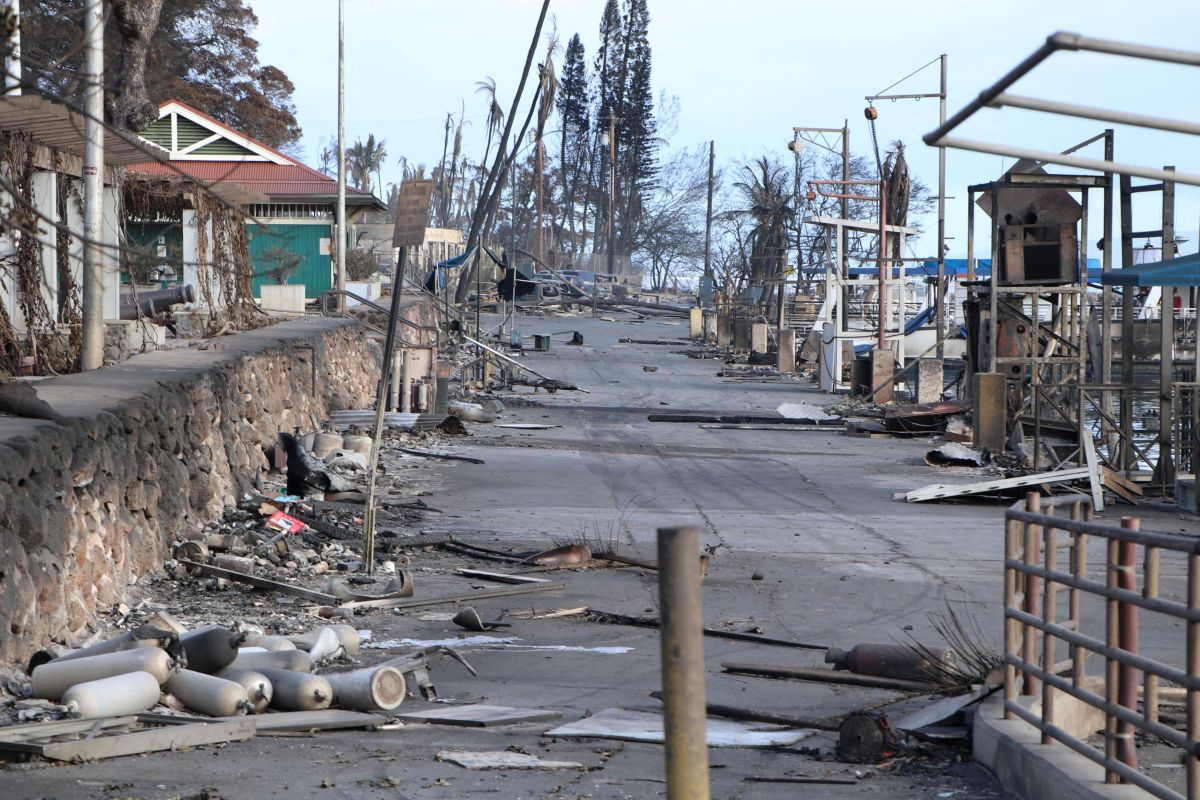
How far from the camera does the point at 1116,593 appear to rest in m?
4.93

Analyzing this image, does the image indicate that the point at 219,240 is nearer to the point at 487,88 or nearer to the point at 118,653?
the point at 118,653

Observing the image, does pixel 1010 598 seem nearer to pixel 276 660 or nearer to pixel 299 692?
pixel 299 692

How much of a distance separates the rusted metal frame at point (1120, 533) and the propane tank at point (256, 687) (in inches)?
144

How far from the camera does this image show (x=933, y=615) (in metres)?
9.93

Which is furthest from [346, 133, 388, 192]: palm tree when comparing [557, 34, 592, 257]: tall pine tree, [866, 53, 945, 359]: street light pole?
[866, 53, 945, 359]: street light pole

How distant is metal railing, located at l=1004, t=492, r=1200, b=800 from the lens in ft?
14.4

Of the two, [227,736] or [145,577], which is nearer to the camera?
[227,736]

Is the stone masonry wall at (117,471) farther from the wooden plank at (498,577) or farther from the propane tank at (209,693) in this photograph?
the wooden plank at (498,577)

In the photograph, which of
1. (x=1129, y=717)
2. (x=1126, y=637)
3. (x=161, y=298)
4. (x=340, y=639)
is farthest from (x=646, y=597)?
(x=161, y=298)

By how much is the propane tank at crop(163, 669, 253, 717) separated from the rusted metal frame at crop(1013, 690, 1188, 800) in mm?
3628

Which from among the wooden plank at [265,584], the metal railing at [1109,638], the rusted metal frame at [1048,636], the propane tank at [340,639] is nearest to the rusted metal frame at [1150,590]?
the metal railing at [1109,638]

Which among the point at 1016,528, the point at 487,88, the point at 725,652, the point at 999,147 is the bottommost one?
the point at 725,652

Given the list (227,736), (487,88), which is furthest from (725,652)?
(487,88)

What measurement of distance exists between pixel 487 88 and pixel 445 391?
37862mm
